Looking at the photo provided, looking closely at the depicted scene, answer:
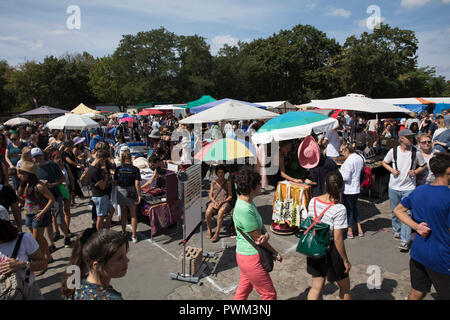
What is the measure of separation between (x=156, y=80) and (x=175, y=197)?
43.1 meters

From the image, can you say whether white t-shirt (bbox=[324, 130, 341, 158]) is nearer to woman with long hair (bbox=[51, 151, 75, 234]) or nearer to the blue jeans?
the blue jeans

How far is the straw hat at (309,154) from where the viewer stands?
5.54m

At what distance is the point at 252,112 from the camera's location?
771cm

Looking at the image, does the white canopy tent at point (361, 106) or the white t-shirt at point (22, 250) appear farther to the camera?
the white canopy tent at point (361, 106)

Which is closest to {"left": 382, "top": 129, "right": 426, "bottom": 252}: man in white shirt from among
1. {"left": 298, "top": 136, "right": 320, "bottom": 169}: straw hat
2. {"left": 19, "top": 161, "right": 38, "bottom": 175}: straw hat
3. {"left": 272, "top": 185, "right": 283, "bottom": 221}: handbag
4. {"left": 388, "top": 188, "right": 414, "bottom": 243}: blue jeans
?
{"left": 388, "top": 188, "right": 414, "bottom": 243}: blue jeans

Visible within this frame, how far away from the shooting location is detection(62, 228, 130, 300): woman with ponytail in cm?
187

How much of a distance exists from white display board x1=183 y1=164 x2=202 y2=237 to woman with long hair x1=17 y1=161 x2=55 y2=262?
6.91ft

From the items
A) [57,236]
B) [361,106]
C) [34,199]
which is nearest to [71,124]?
[57,236]

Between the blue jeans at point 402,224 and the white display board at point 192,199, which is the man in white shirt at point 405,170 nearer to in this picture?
the blue jeans at point 402,224

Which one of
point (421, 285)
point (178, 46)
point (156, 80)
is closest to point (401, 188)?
point (421, 285)

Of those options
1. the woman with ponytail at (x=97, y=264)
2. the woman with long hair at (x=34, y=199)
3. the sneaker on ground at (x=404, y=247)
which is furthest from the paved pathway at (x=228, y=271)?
the woman with ponytail at (x=97, y=264)

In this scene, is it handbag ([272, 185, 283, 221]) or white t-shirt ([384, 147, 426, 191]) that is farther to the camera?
handbag ([272, 185, 283, 221])

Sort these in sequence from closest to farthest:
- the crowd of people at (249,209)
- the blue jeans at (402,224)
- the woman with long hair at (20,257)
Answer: the crowd of people at (249,209), the woman with long hair at (20,257), the blue jeans at (402,224)

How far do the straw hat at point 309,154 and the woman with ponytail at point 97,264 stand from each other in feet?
14.3
